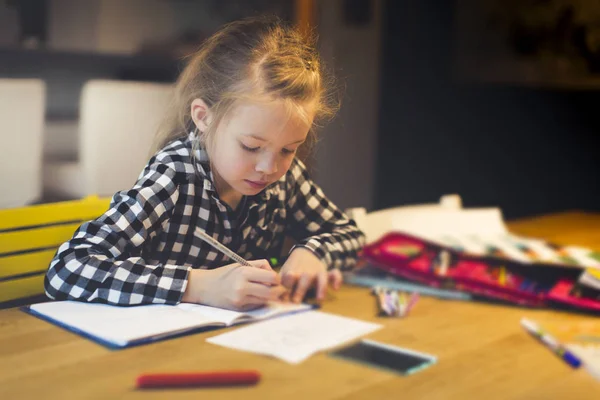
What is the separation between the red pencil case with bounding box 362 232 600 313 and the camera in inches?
38.8

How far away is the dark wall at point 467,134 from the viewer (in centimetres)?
265

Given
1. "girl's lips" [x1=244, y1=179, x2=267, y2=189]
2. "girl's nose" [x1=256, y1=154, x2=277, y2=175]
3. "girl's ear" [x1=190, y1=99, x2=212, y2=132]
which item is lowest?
"girl's lips" [x1=244, y1=179, x2=267, y2=189]

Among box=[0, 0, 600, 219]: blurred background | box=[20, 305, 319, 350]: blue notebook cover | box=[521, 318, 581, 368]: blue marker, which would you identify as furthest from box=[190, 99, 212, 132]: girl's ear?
box=[0, 0, 600, 219]: blurred background

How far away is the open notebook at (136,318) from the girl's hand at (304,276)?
0.18 feet

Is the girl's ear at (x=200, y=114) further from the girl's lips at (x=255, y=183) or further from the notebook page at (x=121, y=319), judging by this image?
the notebook page at (x=121, y=319)

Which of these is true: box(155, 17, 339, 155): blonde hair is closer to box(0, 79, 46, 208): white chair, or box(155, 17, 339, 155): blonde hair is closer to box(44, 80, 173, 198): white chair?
box(44, 80, 173, 198): white chair

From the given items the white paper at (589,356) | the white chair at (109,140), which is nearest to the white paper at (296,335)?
the white paper at (589,356)

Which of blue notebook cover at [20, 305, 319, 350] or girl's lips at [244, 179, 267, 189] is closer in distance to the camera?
blue notebook cover at [20, 305, 319, 350]

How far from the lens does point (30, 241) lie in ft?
3.10

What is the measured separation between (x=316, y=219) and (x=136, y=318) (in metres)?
0.41

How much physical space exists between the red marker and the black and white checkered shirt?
0.22 meters

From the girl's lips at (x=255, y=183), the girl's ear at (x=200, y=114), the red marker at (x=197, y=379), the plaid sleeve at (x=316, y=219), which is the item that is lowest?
the red marker at (x=197, y=379)

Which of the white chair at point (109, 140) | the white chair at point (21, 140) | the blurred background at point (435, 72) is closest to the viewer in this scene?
the white chair at point (109, 140)

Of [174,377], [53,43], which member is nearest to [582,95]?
[53,43]
